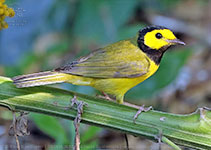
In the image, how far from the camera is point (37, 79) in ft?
7.96

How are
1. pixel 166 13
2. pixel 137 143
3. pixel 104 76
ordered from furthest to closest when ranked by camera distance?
pixel 166 13
pixel 137 143
pixel 104 76

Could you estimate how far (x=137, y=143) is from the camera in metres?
4.17

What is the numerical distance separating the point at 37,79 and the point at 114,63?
85 centimetres

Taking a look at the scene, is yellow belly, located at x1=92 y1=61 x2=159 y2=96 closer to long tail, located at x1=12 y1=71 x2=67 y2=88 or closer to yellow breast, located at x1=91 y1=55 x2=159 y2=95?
yellow breast, located at x1=91 y1=55 x2=159 y2=95

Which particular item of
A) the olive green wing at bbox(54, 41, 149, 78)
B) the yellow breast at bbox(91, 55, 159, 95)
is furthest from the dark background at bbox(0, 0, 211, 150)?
the olive green wing at bbox(54, 41, 149, 78)

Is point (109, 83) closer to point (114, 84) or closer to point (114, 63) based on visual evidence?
point (114, 84)

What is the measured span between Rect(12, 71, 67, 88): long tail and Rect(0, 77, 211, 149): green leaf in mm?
43

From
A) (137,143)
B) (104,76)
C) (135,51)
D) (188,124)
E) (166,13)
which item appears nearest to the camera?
(188,124)

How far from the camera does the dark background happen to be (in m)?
3.82

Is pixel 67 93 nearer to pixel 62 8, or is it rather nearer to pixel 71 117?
pixel 71 117

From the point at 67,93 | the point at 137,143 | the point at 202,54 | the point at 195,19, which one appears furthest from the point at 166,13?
the point at 67,93

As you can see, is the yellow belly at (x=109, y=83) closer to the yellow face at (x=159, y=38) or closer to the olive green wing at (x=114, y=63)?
the olive green wing at (x=114, y=63)

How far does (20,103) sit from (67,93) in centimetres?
29

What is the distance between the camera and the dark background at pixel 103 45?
3822mm
